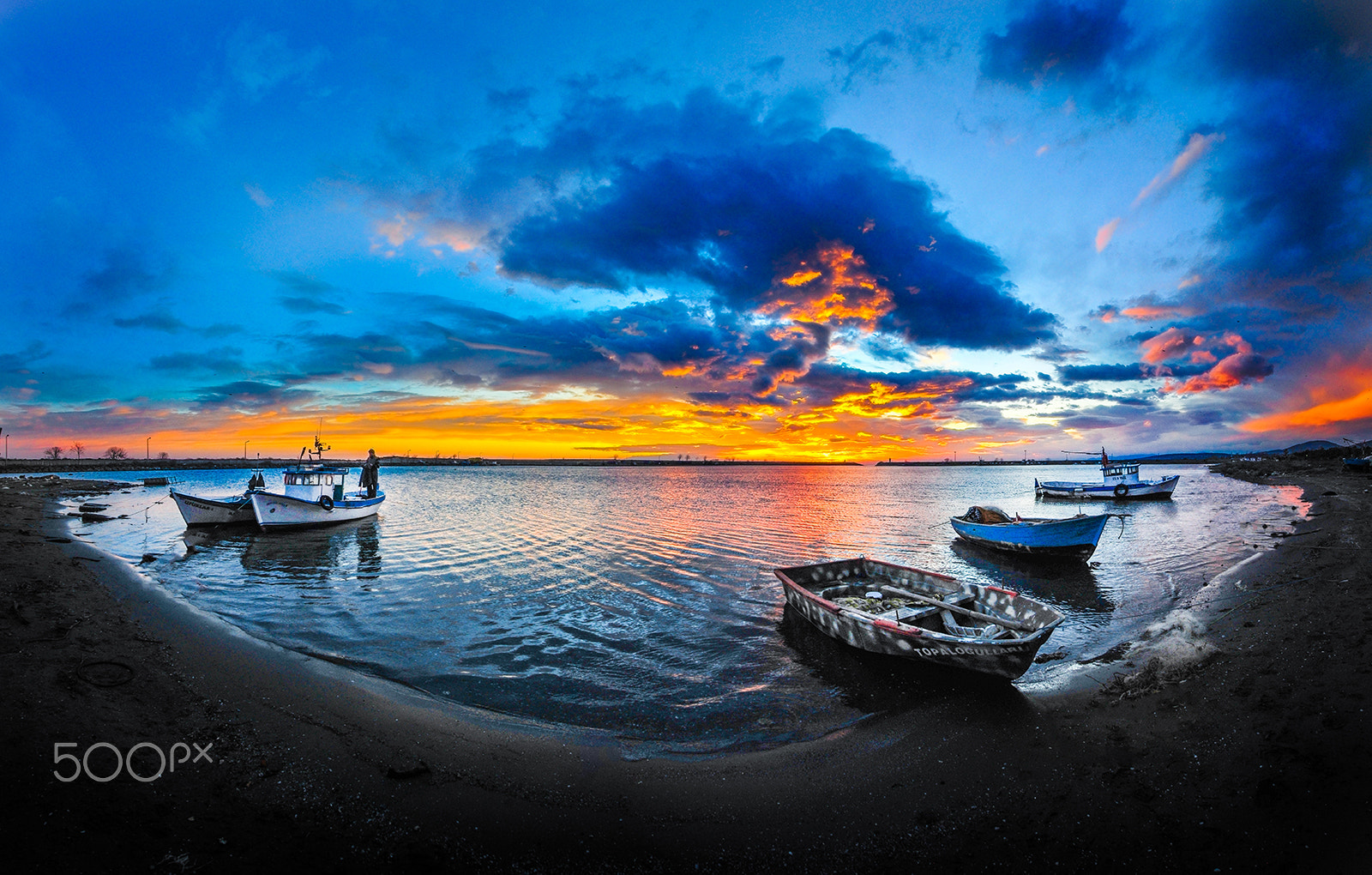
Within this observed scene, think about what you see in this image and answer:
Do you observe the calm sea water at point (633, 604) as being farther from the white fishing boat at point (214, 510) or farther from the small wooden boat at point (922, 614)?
the white fishing boat at point (214, 510)

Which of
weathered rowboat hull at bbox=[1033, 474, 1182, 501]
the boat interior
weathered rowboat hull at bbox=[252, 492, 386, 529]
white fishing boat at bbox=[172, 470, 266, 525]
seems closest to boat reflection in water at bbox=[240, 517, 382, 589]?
weathered rowboat hull at bbox=[252, 492, 386, 529]

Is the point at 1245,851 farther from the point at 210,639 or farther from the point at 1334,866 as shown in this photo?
the point at 210,639

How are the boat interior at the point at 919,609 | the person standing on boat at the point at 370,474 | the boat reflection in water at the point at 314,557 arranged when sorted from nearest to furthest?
the boat interior at the point at 919,609 → the boat reflection in water at the point at 314,557 → the person standing on boat at the point at 370,474

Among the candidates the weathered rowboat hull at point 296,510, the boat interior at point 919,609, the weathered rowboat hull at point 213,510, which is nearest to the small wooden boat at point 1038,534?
the boat interior at point 919,609

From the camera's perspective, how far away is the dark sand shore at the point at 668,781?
4867 mm

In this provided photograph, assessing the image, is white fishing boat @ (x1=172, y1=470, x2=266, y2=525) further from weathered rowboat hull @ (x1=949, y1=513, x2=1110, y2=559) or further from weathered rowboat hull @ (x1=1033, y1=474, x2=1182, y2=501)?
weathered rowboat hull @ (x1=1033, y1=474, x2=1182, y2=501)

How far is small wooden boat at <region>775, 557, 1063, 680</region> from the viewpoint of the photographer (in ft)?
28.9

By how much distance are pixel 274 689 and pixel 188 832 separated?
438 cm

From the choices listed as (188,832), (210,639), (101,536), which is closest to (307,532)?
(101,536)

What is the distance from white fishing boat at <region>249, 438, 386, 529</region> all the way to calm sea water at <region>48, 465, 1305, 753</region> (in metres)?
0.84

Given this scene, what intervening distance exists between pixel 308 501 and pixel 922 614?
32.4 meters

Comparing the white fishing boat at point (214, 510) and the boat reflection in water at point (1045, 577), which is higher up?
the white fishing boat at point (214, 510)

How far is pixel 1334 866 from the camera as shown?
180 inches

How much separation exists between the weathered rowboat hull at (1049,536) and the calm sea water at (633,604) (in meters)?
0.91
